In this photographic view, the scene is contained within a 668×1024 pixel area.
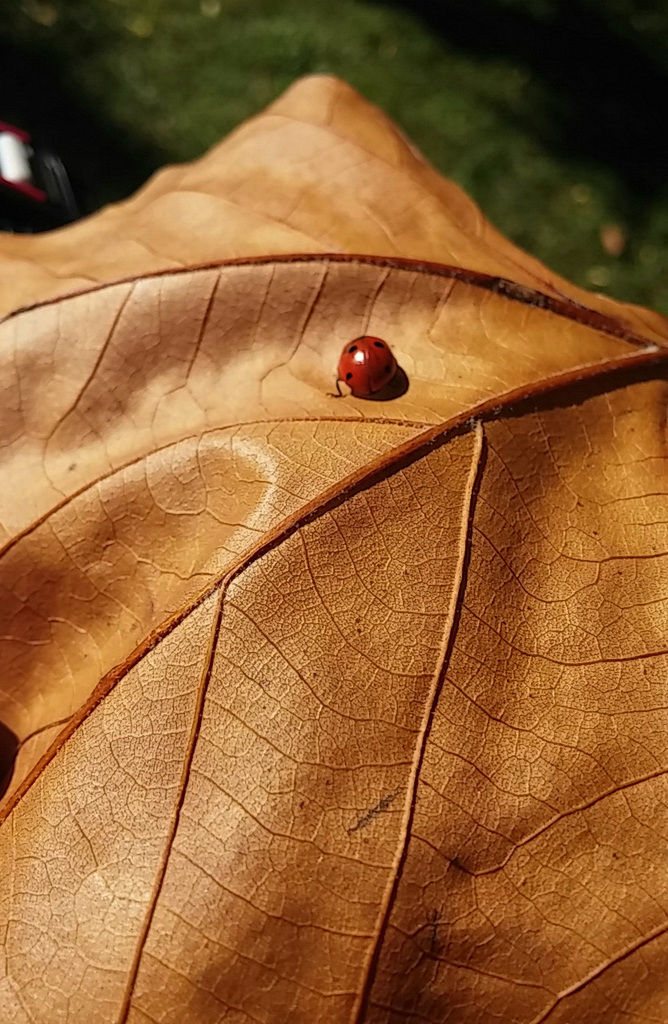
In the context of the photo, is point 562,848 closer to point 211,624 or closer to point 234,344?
point 211,624

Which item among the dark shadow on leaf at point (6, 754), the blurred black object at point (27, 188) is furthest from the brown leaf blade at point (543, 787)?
the blurred black object at point (27, 188)

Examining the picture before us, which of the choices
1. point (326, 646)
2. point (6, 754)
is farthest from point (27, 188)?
point (326, 646)

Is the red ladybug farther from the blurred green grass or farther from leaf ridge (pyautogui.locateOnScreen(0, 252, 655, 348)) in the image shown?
the blurred green grass

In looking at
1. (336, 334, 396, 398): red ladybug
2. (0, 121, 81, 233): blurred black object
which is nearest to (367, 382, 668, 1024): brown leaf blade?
(336, 334, 396, 398): red ladybug

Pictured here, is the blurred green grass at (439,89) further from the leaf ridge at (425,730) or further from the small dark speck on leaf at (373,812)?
the small dark speck on leaf at (373,812)

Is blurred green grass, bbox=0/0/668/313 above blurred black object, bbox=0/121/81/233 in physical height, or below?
above
